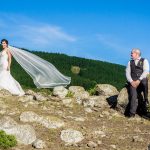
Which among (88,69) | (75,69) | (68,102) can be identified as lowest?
(68,102)

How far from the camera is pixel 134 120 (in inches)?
639

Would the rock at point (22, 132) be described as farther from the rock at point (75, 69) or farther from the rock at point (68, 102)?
the rock at point (75, 69)

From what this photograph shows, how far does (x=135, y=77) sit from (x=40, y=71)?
5.12 m

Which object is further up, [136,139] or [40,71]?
[40,71]

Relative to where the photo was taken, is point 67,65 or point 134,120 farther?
point 67,65

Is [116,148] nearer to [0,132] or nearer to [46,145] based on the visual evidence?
[46,145]

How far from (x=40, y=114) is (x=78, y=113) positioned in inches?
57.9

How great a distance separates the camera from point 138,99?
56.2 ft

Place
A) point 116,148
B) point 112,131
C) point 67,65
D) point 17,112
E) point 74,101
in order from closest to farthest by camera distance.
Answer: point 116,148 < point 112,131 < point 17,112 < point 74,101 < point 67,65

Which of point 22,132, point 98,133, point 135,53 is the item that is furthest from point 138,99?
point 22,132

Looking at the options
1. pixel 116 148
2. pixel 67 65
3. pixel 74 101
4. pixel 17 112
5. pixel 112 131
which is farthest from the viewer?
pixel 67 65

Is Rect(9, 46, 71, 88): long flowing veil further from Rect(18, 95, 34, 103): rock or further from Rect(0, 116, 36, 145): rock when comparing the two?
Rect(0, 116, 36, 145): rock

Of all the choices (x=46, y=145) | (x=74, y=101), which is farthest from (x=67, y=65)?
(x=46, y=145)

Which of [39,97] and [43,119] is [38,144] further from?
[39,97]
